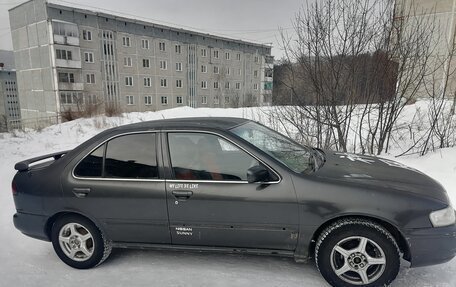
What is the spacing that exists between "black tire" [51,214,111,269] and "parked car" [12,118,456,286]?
11mm

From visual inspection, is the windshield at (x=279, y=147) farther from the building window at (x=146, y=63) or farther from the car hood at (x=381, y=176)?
→ the building window at (x=146, y=63)

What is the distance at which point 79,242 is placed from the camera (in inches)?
118

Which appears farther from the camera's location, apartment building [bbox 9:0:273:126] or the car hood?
apartment building [bbox 9:0:273:126]

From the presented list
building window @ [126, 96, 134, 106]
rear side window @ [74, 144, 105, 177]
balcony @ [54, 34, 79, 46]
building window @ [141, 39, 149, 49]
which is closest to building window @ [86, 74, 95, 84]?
balcony @ [54, 34, 79, 46]

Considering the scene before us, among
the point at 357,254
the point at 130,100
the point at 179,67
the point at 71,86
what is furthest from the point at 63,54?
the point at 357,254

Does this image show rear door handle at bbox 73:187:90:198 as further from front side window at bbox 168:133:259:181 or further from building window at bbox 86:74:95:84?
building window at bbox 86:74:95:84

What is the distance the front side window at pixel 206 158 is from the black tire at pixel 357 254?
0.96m

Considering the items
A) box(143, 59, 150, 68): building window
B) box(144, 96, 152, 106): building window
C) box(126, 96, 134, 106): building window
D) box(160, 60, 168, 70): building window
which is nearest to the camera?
box(126, 96, 134, 106): building window

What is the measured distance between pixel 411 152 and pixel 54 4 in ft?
124

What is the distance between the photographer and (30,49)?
113 feet

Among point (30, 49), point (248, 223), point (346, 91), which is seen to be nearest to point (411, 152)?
point (346, 91)

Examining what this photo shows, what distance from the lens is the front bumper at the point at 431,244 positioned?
7.72 ft

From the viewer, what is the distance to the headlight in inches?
92.8

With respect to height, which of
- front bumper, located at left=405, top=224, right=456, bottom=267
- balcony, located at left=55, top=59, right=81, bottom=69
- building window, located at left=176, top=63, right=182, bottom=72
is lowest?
front bumper, located at left=405, top=224, right=456, bottom=267
